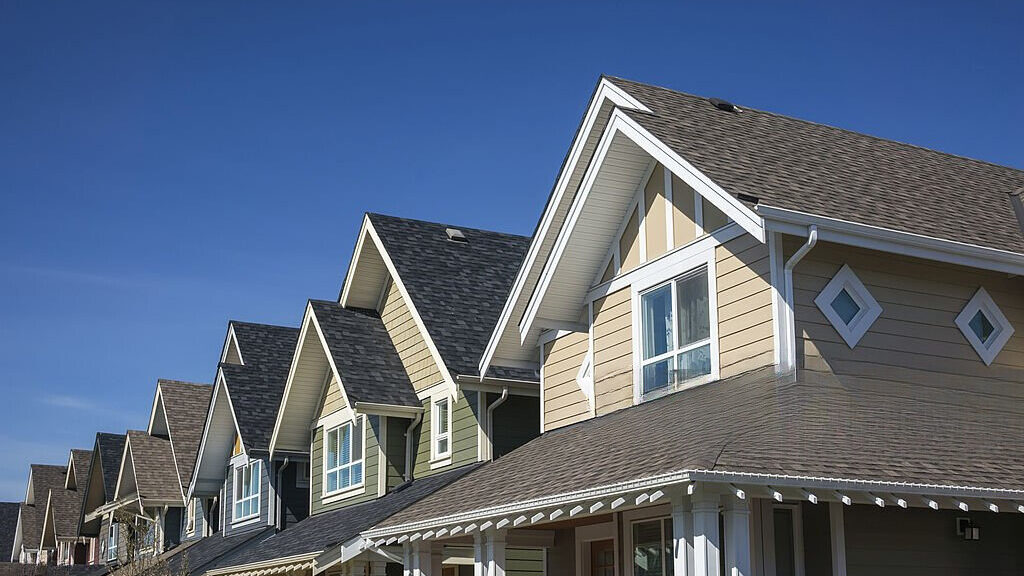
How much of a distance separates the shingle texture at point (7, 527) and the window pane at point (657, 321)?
61495 millimetres

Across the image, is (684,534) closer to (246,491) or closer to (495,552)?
(495,552)

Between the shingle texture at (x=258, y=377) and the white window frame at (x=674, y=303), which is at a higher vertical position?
the shingle texture at (x=258, y=377)

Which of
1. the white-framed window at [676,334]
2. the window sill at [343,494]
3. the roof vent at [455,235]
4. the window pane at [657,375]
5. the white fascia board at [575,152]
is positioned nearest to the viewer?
the white-framed window at [676,334]

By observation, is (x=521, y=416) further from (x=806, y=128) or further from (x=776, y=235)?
(x=776, y=235)

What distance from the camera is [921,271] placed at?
45.9 ft

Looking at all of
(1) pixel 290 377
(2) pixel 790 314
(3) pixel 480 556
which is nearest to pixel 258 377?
(1) pixel 290 377

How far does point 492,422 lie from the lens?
20.6 meters

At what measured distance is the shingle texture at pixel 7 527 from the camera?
68.5 meters

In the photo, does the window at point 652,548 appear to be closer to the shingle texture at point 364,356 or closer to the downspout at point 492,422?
the downspout at point 492,422

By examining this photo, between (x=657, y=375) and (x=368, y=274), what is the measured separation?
10.5 m

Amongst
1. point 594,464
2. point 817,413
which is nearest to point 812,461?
point 817,413

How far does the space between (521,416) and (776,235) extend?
8.71 m

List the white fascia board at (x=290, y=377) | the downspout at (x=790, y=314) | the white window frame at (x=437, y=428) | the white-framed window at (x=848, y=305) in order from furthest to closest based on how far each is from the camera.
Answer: the white fascia board at (x=290, y=377), the white window frame at (x=437, y=428), the white-framed window at (x=848, y=305), the downspout at (x=790, y=314)

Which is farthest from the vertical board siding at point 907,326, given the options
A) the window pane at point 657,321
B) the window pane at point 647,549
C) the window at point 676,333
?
the window pane at point 647,549
